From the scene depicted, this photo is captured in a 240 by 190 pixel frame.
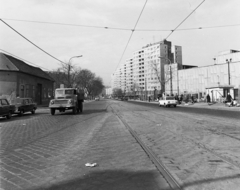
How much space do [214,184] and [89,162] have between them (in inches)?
102

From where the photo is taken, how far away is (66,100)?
18812 mm

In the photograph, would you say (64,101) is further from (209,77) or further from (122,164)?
(209,77)

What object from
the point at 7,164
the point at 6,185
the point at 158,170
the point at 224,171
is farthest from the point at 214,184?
the point at 7,164

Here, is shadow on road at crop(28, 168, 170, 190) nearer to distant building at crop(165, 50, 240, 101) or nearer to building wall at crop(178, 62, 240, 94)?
distant building at crop(165, 50, 240, 101)

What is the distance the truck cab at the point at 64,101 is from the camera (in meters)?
18.7

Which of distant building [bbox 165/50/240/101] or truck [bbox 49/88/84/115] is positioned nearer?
truck [bbox 49/88/84/115]

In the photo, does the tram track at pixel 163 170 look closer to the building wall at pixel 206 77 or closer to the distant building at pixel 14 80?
the distant building at pixel 14 80

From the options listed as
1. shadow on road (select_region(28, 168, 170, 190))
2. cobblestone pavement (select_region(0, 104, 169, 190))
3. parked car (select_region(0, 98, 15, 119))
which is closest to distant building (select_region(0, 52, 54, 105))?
parked car (select_region(0, 98, 15, 119))

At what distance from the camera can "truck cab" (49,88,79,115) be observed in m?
18.7

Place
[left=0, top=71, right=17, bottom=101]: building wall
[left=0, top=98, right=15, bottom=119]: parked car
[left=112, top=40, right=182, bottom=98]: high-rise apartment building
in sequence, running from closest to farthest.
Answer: [left=0, top=98, right=15, bottom=119]: parked car
[left=0, top=71, right=17, bottom=101]: building wall
[left=112, top=40, right=182, bottom=98]: high-rise apartment building

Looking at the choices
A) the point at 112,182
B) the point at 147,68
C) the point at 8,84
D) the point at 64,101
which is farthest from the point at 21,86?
the point at 147,68

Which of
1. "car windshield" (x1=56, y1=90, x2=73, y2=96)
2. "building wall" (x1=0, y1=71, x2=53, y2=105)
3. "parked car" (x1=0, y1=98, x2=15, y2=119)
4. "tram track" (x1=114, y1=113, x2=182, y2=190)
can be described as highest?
"building wall" (x1=0, y1=71, x2=53, y2=105)

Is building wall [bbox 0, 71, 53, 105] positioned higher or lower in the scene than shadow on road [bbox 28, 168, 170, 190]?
higher

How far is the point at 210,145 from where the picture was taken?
6.24 metres
